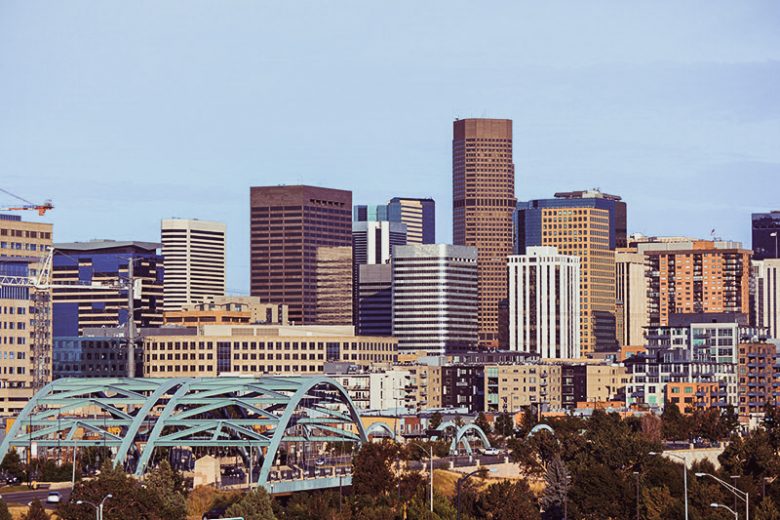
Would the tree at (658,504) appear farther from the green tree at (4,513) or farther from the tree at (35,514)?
the green tree at (4,513)

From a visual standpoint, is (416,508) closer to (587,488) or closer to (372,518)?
(372,518)

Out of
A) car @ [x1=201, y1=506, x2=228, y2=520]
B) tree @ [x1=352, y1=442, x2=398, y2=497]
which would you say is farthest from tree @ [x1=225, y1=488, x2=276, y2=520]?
tree @ [x1=352, y1=442, x2=398, y2=497]

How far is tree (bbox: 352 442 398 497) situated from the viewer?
187 meters

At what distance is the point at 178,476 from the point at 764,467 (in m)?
60.6

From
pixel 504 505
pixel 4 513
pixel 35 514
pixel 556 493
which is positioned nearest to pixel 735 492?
pixel 504 505

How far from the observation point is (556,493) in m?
195

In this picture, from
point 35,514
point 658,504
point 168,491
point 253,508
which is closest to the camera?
point 35,514

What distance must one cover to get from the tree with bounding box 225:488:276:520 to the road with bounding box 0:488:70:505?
20735 mm

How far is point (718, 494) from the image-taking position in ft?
533

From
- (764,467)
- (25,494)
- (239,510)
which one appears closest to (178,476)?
(25,494)

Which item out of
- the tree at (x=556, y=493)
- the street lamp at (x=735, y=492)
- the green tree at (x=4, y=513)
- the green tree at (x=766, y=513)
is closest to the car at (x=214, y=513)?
the green tree at (x=4, y=513)

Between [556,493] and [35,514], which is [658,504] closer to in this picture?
[556,493]

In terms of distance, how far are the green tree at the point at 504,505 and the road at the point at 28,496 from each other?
3829 centimetres

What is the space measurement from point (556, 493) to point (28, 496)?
178 ft
